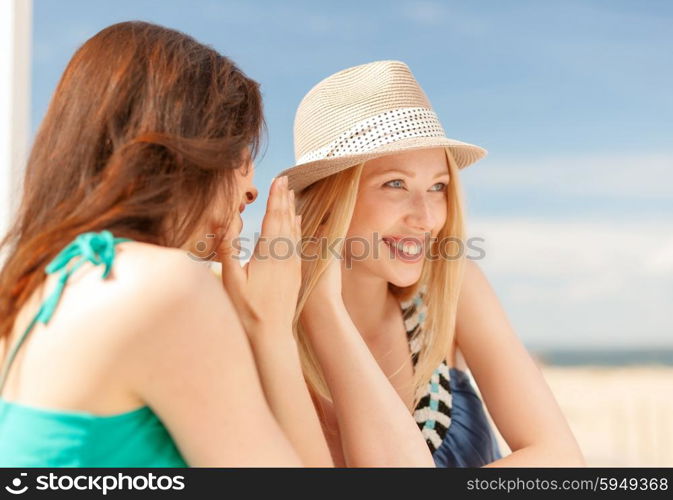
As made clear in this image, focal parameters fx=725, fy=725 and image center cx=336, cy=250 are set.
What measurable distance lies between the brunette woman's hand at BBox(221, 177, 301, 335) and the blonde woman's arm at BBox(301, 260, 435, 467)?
278 mm

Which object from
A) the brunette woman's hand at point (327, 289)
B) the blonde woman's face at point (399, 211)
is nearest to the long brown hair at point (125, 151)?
the brunette woman's hand at point (327, 289)

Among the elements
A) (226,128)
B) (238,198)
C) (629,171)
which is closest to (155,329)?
(226,128)

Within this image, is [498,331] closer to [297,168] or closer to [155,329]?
[297,168]

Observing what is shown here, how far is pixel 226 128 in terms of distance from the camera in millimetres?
1685

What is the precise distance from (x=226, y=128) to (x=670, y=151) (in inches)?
1718

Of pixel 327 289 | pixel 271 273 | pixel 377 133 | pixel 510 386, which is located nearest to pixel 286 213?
pixel 271 273

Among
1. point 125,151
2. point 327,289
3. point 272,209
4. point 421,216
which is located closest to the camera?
point 125,151

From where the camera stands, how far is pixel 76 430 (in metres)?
1.33

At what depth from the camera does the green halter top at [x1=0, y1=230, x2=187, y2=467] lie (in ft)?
4.34

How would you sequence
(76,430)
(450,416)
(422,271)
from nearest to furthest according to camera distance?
1. (76,430)
2. (450,416)
3. (422,271)

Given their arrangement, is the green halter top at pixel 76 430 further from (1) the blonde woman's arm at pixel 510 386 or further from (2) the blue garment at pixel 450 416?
(2) the blue garment at pixel 450 416

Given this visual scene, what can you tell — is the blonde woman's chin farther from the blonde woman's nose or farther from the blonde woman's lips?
the blonde woman's nose

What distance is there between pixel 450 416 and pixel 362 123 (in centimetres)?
112

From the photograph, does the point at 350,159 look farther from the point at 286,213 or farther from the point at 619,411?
the point at 619,411
